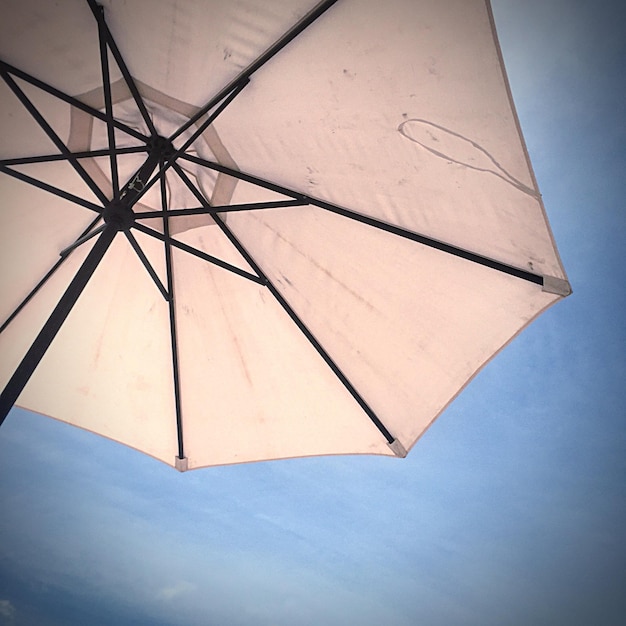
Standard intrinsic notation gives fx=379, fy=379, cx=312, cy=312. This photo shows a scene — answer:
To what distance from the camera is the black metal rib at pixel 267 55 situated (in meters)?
1.67

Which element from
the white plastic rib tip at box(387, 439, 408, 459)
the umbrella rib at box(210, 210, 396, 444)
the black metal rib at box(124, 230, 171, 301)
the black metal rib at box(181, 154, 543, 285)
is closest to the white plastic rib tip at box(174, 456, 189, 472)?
the black metal rib at box(124, 230, 171, 301)

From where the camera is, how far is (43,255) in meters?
2.97

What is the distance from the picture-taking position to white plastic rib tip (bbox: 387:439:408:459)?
2594 mm

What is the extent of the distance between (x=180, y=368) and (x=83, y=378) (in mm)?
837

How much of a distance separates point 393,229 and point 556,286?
0.88 meters

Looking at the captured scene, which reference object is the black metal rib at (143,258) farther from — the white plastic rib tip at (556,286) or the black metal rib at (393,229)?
the white plastic rib tip at (556,286)

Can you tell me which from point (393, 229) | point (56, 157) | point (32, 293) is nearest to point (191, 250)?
point (56, 157)

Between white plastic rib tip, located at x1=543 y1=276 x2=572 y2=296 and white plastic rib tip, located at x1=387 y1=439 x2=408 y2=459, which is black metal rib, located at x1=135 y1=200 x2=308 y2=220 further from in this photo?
white plastic rib tip, located at x1=387 y1=439 x2=408 y2=459

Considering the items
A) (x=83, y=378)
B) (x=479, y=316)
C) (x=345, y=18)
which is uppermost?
(x=345, y=18)

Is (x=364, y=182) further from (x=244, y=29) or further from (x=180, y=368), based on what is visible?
(x=180, y=368)

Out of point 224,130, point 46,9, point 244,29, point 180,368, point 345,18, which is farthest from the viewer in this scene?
point 180,368

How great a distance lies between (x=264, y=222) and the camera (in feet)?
8.77

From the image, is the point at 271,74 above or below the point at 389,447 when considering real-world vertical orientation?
above

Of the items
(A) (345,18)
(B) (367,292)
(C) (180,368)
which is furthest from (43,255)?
(A) (345,18)
